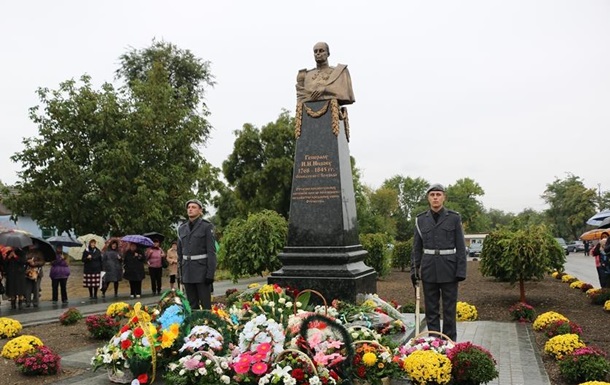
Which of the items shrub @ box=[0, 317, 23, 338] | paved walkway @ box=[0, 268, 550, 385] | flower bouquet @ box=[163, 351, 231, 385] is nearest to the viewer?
flower bouquet @ box=[163, 351, 231, 385]

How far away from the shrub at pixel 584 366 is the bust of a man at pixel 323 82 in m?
4.93

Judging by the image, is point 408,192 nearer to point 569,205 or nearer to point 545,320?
point 569,205

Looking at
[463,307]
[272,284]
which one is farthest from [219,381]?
[463,307]

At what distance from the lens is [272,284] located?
845 centimetres

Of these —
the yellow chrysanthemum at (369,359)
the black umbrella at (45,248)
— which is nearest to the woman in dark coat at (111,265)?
the black umbrella at (45,248)

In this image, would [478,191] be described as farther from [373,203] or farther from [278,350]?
[278,350]

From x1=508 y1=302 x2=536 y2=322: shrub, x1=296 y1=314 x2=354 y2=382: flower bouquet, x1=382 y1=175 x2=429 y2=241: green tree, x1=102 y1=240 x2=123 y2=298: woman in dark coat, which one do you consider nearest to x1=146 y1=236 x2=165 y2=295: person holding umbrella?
x1=102 y1=240 x2=123 y2=298: woman in dark coat

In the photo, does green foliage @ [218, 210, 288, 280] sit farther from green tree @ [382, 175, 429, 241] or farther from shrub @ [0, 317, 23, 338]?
green tree @ [382, 175, 429, 241]

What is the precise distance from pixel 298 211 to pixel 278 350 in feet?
13.5

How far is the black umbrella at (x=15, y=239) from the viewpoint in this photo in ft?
42.4

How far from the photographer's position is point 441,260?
21.9 ft

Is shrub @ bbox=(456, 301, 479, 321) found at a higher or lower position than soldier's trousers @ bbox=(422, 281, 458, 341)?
lower

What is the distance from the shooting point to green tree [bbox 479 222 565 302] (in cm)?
1182

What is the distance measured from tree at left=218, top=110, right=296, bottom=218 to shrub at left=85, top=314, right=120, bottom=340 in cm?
2307
